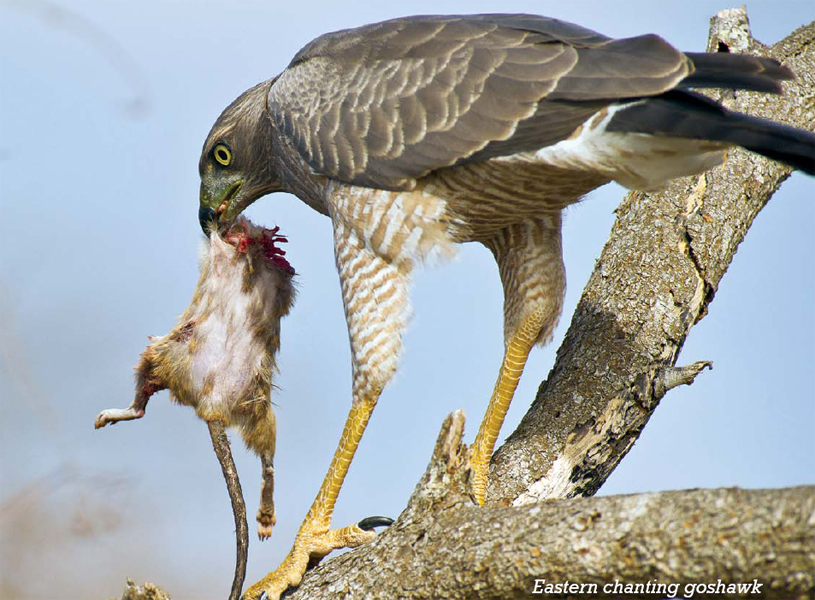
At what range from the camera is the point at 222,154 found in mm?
4891

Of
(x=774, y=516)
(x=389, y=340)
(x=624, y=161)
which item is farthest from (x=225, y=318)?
(x=774, y=516)

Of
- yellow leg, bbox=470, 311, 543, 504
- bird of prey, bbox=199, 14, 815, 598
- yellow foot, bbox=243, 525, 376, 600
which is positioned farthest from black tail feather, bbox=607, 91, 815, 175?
yellow foot, bbox=243, 525, 376, 600

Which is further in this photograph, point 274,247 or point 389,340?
point 274,247

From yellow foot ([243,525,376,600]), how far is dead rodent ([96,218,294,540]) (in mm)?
475

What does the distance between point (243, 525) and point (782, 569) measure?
2802 millimetres

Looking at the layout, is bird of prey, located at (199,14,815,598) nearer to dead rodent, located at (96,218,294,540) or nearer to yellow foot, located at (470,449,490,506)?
yellow foot, located at (470,449,490,506)

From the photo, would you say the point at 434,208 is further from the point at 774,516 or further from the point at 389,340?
the point at 774,516

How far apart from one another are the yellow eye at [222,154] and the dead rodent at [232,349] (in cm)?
46

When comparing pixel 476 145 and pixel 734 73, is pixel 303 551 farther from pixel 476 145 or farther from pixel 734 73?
pixel 734 73

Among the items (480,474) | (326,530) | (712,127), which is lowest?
(326,530)

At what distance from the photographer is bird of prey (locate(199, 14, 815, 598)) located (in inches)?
130

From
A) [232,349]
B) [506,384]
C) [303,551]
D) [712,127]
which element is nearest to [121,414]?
[232,349]

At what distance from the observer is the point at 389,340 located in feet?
12.8

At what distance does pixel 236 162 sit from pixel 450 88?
167cm
